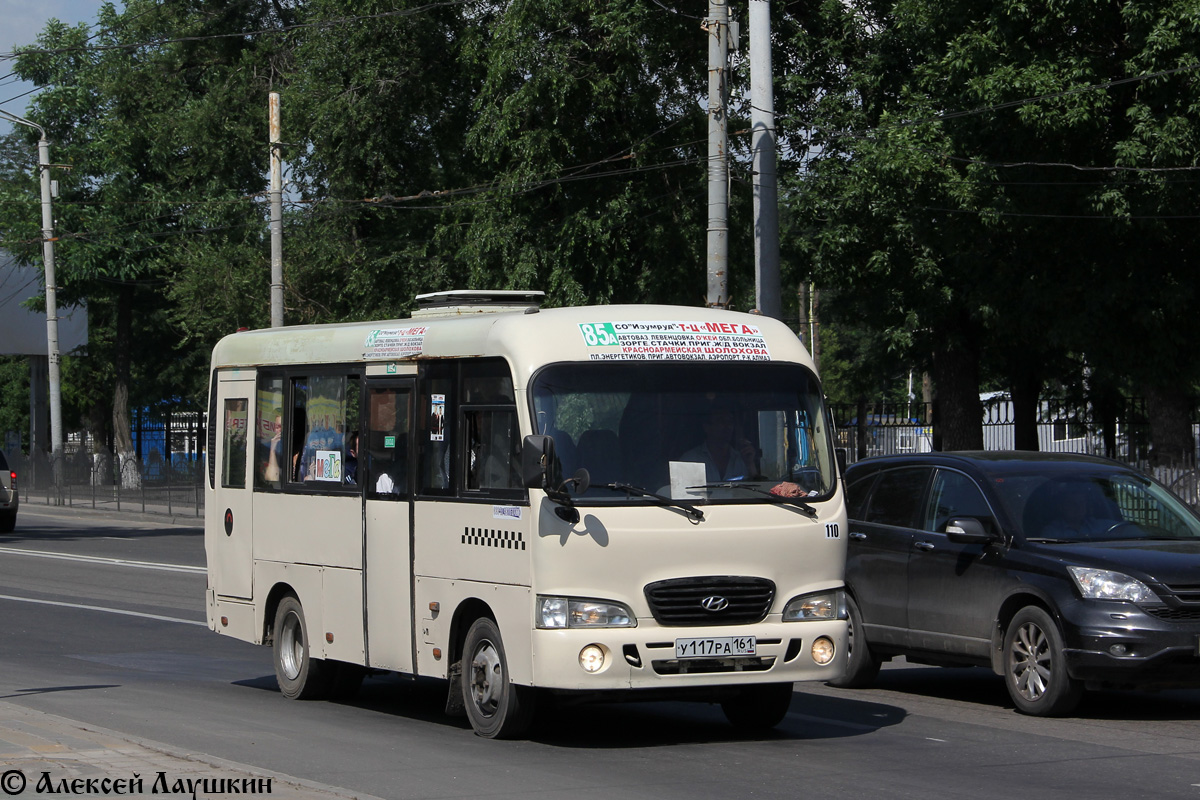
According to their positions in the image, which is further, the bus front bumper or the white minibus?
the white minibus

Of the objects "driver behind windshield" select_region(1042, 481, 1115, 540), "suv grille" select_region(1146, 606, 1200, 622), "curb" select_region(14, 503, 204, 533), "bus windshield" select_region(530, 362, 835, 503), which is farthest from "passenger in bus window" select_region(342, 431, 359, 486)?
"curb" select_region(14, 503, 204, 533)

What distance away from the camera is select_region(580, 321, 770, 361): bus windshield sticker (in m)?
9.38

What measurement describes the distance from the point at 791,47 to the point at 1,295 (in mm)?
37802

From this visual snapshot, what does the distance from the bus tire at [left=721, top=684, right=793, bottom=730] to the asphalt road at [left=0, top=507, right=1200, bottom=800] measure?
0.12 meters

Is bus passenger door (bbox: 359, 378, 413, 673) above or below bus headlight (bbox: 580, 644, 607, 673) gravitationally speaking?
above

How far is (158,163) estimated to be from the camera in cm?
5281

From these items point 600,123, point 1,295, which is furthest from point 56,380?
point 600,123

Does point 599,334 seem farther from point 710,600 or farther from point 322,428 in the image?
point 322,428

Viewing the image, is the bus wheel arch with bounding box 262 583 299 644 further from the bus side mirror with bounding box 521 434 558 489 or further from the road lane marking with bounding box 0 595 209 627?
the road lane marking with bounding box 0 595 209 627

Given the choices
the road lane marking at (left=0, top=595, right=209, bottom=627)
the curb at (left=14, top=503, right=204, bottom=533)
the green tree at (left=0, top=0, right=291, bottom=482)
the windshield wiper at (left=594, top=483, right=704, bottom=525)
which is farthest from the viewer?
the green tree at (left=0, top=0, right=291, bottom=482)

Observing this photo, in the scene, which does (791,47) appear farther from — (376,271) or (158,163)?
(158,163)

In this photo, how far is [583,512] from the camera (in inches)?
348

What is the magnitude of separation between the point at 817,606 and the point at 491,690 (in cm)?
199

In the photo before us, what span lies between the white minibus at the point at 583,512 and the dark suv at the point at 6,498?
23924 millimetres
